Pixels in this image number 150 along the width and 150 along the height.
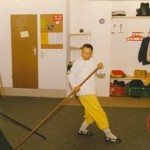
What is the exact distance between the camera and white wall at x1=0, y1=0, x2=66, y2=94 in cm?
605

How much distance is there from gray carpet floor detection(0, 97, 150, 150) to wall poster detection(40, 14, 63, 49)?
4.08 ft

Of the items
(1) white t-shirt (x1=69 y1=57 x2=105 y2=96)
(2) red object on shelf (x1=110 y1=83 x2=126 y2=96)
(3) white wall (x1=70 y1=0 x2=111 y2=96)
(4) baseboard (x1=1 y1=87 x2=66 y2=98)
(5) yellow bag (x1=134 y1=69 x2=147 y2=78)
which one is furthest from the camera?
(5) yellow bag (x1=134 y1=69 x2=147 y2=78)

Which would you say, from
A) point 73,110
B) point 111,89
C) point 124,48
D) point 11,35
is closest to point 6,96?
point 11,35

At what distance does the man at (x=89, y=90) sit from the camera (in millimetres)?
3654

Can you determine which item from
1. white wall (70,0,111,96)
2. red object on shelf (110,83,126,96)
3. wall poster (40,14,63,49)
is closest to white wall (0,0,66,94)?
wall poster (40,14,63,49)

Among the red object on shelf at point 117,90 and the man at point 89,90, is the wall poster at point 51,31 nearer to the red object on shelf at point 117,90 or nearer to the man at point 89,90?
the red object on shelf at point 117,90

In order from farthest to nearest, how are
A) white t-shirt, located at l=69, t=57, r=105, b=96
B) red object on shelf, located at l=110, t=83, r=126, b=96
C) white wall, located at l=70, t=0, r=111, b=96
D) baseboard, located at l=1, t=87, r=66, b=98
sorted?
1. red object on shelf, located at l=110, t=83, r=126, b=96
2. baseboard, located at l=1, t=87, r=66, b=98
3. white wall, located at l=70, t=0, r=111, b=96
4. white t-shirt, located at l=69, t=57, r=105, b=96

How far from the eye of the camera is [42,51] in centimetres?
623

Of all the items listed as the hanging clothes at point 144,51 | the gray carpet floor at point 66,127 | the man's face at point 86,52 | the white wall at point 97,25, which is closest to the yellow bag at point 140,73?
the hanging clothes at point 144,51

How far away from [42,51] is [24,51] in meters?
0.41

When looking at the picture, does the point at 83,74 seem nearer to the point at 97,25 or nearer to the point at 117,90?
the point at 97,25

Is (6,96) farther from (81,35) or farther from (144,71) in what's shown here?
(144,71)

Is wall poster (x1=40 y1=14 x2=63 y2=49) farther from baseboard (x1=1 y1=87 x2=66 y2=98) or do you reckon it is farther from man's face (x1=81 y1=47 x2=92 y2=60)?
man's face (x1=81 y1=47 x2=92 y2=60)

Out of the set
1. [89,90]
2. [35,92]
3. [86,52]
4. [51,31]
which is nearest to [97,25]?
[51,31]
